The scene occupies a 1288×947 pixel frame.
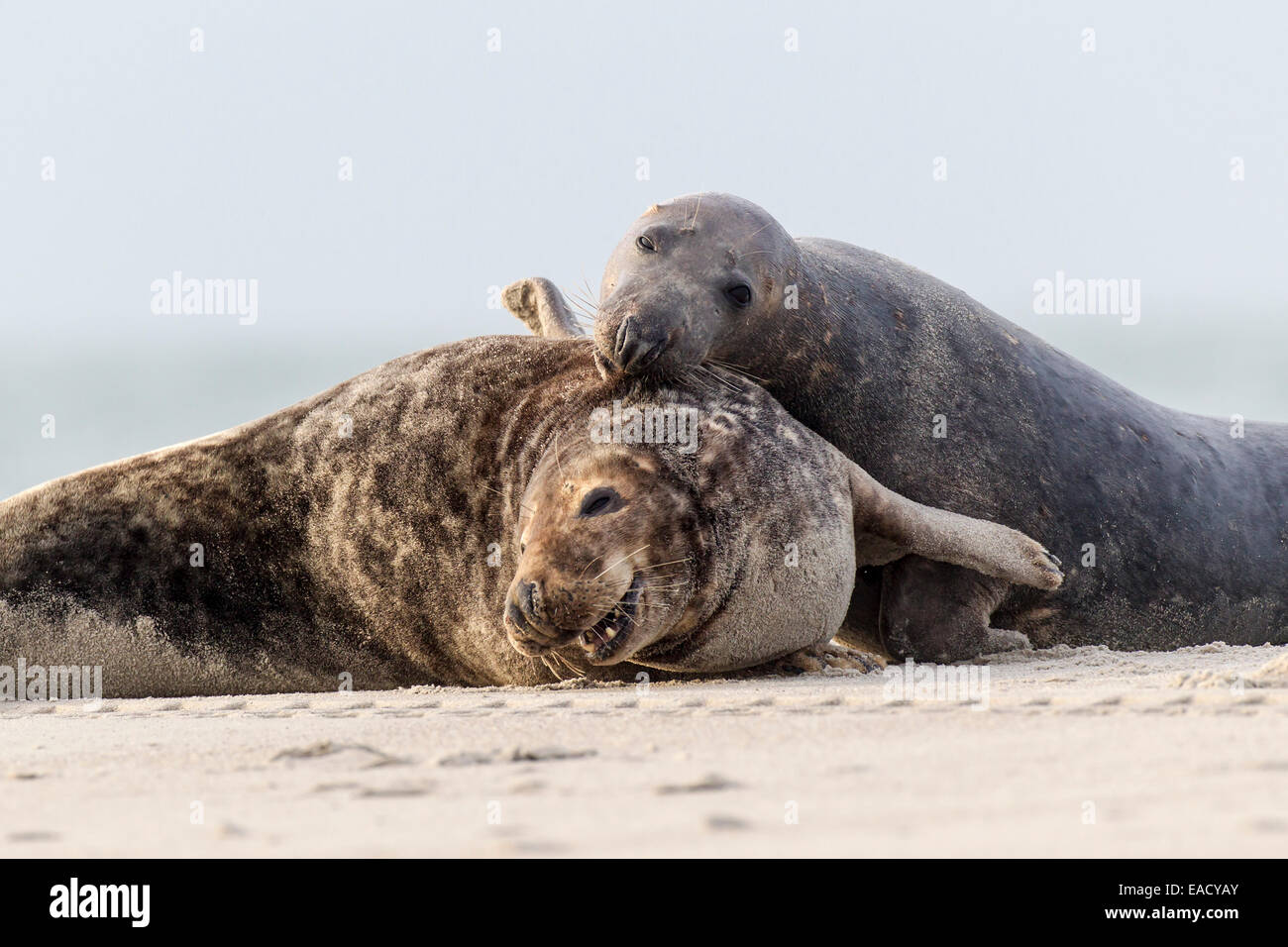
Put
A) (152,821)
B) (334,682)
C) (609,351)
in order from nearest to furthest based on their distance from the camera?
(152,821) < (609,351) < (334,682)

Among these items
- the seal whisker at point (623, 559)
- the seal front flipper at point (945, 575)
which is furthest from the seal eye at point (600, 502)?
the seal front flipper at point (945, 575)

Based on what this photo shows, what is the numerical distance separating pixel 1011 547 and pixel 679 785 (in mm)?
3505

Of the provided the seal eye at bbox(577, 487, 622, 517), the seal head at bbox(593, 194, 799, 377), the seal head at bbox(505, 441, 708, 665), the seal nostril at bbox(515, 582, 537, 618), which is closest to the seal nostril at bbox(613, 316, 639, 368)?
the seal head at bbox(593, 194, 799, 377)

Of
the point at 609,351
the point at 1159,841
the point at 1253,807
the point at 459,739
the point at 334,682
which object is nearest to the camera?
the point at 1159,841

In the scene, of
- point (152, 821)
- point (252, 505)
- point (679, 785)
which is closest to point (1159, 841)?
point (679, 785)

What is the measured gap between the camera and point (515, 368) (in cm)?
627

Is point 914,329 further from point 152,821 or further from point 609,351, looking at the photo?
point 152,821

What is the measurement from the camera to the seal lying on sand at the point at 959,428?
6.02m

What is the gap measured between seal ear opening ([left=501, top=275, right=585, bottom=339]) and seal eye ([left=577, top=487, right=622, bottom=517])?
7.27ft

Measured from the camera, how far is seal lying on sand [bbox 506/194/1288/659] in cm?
602

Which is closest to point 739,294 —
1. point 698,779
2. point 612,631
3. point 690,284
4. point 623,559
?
point 690,284

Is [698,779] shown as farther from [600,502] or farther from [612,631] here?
[600,502]

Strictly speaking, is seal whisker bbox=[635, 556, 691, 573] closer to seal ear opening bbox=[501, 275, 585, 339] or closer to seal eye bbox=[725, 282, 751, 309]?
seal eye bbox=[725, 282, 751, 309]

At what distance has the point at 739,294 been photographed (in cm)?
607
